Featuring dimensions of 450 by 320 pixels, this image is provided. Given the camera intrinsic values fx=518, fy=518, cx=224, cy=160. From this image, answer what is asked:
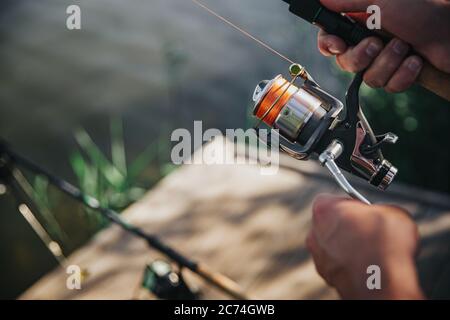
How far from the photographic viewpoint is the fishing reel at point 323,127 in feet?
4.50

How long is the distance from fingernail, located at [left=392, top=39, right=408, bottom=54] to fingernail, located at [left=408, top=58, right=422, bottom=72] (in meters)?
0.04

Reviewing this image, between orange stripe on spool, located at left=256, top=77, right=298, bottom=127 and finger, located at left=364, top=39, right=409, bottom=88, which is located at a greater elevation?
finger, located at left=364, top=39, right=409, bottom=88

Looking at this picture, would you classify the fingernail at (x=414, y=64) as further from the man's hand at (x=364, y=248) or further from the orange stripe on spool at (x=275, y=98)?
the man's hand at (x=364, y=248)

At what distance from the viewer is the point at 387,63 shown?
56.3 inches

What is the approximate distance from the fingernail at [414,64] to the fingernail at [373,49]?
0.09 metres

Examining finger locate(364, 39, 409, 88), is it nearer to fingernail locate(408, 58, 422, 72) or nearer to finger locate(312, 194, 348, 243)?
fingernail locate(408, 58, 422, 72)

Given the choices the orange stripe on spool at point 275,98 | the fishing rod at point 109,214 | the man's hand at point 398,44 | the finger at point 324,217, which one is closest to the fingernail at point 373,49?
the man's hand at point 398,44

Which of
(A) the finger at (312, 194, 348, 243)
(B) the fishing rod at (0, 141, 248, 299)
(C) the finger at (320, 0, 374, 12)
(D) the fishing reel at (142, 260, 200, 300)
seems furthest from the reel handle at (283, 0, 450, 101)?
(D) the fishing reel at (142, 260, 200, 300)

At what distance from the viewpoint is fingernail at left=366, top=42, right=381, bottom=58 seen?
4.68 feet

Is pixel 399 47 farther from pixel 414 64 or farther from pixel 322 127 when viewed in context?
pixel 322 127

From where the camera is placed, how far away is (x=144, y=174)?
3887 millimetres

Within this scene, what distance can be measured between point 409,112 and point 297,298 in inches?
59.9
